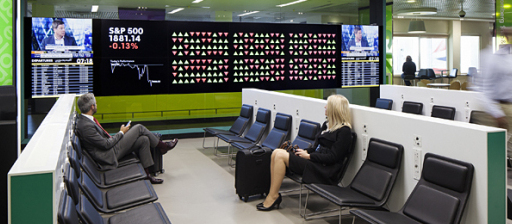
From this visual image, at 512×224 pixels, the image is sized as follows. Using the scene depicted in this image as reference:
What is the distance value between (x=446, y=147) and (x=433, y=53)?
19.0 metres

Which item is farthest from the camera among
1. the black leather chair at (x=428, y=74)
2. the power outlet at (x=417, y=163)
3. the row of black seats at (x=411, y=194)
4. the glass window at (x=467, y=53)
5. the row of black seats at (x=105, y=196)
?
the glass window at (x=467, y=53)

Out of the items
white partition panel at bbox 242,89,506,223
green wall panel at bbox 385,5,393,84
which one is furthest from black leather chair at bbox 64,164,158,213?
green wall panel at bbox 385,5,393,84

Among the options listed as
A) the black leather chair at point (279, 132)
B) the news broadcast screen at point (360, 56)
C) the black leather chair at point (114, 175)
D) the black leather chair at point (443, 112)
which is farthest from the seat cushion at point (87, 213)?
the news broadcast screen at point (360, 56)

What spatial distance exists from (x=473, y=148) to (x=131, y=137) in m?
3.93

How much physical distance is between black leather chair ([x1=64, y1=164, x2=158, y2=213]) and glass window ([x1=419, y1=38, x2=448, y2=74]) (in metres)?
19.1

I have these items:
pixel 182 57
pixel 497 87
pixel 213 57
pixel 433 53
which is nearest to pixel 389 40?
pixel 213 57

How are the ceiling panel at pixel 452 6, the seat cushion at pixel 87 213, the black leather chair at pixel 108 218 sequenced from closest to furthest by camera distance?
the black leather chair at pixel 108 218 < the seat cushion at pixel 87 213 < the ceiling panel at pixel 452 6

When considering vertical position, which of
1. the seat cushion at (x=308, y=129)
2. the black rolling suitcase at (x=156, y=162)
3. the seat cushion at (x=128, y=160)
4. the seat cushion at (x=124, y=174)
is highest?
the seat cushion at (x=308, y=129)

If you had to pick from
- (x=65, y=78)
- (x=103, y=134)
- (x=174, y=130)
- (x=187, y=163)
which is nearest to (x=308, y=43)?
(x=174, y=130)

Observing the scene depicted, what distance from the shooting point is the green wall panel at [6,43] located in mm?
6082

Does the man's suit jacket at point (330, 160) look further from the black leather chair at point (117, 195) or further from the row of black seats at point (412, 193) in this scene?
the black leather chair at point (117, 195)

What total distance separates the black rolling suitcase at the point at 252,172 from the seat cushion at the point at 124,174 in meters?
1.06

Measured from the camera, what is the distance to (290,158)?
4570 millimetres

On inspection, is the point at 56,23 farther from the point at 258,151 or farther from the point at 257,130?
the point at 258,151
